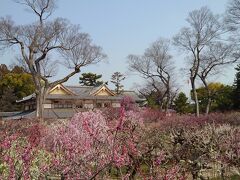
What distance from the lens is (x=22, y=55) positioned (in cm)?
3186

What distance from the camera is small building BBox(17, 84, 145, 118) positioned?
3822 centimetres

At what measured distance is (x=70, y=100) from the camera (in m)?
39.9

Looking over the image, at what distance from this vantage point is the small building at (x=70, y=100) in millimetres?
38219

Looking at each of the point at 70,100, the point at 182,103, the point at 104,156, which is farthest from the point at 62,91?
the point at 104,156

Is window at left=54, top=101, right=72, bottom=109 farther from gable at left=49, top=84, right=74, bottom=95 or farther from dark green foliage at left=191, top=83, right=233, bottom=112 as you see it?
dark green foliage at left=191, top=83, right=233, bottom=112

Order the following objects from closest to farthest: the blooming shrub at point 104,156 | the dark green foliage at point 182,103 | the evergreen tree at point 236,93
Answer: the blooming shrub at point 104,156, the evergreen tree at point 236,93, the dark green foliage at point 182,103

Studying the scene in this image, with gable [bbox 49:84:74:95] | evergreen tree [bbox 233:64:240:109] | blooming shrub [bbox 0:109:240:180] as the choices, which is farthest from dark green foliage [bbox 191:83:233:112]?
blooming shrub [bbox 0:109:240:180]

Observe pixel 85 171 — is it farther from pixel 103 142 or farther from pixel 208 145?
pixel 208 145

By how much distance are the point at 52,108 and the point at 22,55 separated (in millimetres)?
8452

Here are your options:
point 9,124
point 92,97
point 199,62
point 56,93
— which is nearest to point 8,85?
point 56,93

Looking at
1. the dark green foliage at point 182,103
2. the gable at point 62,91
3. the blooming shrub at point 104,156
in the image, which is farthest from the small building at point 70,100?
the blooming shrub at point 104,156

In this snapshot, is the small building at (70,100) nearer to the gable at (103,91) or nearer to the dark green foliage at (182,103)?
the gable at (103,91)

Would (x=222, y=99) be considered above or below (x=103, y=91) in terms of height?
below

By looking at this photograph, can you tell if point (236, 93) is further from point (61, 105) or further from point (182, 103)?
point (61, 105)
